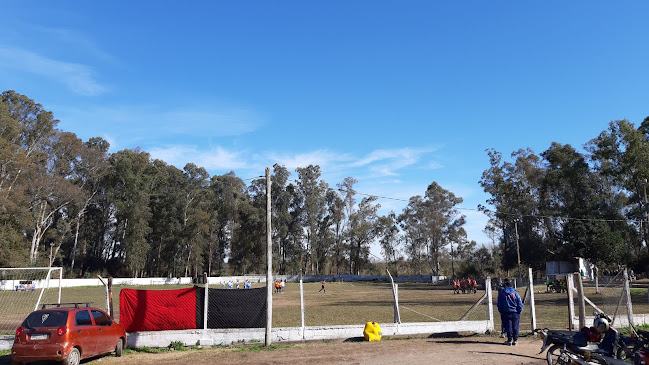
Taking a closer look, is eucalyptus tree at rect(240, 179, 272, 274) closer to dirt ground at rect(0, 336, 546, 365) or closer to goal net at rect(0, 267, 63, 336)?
goal net at rect(0, 267, 63, 336)

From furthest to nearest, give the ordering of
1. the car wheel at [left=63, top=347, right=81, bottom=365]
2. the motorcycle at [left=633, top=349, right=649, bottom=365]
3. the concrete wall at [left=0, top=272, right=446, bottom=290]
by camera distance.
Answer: the concrete wall at [left=0, top=272, right=446, bottom=290] < the car wheel at [left=63, top=347, right=81, bottom=365] < the motorcycle at [left=633, top=349, right=649, bottom=365]

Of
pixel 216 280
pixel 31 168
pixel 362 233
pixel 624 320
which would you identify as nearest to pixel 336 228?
pixel 362 233

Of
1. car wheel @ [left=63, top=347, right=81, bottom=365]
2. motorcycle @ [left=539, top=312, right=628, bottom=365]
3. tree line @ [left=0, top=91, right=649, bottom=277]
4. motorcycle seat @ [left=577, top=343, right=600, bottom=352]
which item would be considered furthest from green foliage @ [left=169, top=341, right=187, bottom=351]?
tree line @ [left=0, top=91, right=649, bottom=277]

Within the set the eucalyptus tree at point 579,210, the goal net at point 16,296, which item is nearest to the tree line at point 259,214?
the eucalyptus tree at point 579,210

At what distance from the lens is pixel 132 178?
6981 centimetres

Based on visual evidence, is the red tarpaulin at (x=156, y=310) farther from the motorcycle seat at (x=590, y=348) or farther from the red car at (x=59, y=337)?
the motorcycle seat at (x=590, y=348)

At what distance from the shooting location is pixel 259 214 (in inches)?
3342

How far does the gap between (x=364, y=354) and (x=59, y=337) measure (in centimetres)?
647

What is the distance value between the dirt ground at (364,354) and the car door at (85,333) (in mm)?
584

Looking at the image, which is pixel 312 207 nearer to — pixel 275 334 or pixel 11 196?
pixel 11 196

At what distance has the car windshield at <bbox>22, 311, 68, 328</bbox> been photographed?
8.96 m

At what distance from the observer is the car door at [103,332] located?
9.90 m

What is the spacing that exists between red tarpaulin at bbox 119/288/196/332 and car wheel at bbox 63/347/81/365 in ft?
7.68

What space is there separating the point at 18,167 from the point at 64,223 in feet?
63.2
